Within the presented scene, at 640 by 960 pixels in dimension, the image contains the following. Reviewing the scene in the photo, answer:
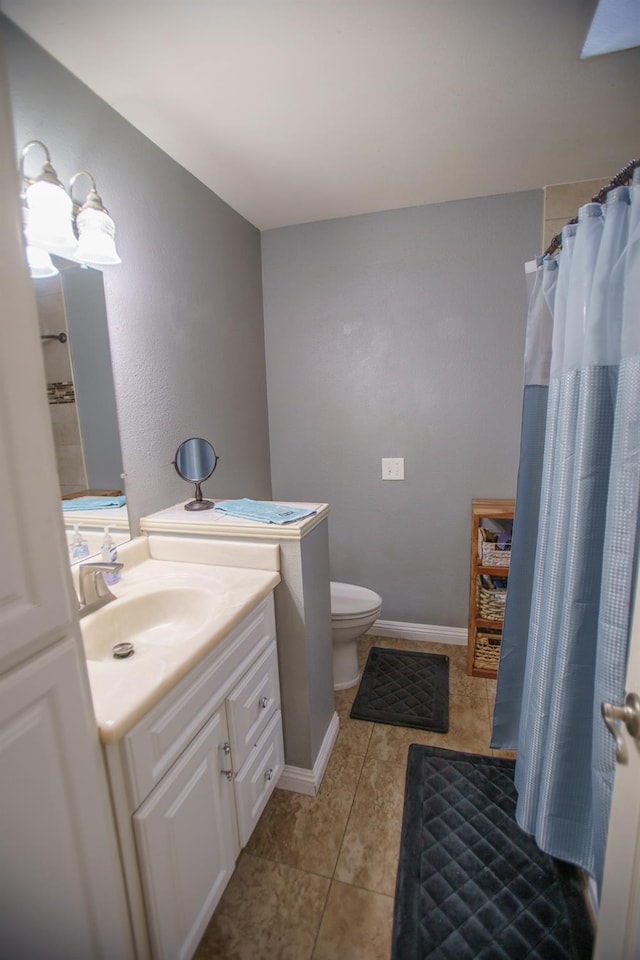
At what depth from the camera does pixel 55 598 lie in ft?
2.02

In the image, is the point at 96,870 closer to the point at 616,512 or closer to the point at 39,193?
the point at 616,512

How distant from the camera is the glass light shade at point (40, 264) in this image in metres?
1.16

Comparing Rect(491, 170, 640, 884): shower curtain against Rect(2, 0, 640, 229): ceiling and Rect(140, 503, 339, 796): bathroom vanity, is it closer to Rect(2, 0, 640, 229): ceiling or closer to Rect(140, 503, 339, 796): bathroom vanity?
Rect(2, 0, 640, 229): ceiling

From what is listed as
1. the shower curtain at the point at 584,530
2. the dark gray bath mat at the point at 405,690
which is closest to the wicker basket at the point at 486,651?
the dark gray bath mat at the point at 405,690

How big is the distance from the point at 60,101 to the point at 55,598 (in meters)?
1.45

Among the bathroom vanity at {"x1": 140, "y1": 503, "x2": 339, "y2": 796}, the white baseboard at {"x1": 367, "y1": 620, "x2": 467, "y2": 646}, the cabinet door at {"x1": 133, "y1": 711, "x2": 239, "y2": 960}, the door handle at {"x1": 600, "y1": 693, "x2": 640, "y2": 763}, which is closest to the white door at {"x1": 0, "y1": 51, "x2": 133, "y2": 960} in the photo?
the cabinet door at {"x1": 133, "y1": 711, "x2": 239, "y2": 960}

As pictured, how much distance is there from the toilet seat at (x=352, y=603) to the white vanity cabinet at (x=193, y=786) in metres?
0.69

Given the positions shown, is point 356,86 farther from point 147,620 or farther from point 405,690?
point 405,690

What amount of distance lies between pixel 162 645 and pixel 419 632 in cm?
191

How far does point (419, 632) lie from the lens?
251 centimetres

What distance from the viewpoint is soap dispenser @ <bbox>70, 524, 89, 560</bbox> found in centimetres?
127

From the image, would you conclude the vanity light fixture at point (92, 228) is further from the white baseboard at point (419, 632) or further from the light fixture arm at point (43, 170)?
the white baseboard at point (419, 632)

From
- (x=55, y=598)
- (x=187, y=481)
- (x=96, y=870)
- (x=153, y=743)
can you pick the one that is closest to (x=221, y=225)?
(x=187, y=481)

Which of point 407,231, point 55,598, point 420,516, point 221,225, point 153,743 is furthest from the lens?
point 420,516
